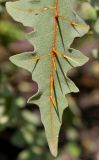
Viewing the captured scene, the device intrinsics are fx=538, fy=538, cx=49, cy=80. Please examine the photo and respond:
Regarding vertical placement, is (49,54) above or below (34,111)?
above

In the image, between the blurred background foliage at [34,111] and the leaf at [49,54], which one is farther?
the blurred background foliage at [34,111]

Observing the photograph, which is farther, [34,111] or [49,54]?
[34,111]

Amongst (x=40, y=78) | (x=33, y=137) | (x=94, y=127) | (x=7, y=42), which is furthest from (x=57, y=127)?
(x=94, y=127)

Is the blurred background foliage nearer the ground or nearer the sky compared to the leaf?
nearer the ground

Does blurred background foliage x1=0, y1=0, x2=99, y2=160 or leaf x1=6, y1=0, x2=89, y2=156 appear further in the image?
blurred background foliage x1=0, y1=0, x2=99, y2=160

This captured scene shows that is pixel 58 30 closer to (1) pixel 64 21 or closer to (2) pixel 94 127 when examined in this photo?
(1) pixel 64 21
